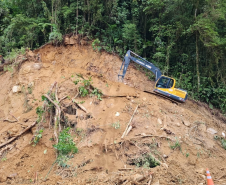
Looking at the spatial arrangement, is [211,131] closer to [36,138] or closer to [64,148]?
[64,148]

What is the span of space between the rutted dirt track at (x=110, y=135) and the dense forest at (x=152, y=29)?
178 cm

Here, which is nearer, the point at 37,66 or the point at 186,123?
the point at 186,123

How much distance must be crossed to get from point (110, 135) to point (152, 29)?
819 centimetres

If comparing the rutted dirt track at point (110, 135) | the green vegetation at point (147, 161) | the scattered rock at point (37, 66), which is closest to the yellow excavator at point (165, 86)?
the rutted dirt track at point (110, 135)

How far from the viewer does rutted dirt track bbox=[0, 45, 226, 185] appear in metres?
6.57

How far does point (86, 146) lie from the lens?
7.89 metres

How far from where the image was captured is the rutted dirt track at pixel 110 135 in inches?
259

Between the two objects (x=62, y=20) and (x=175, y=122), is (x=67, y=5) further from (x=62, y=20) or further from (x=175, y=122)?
(x=175, y=122)

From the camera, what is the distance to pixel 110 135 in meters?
8.32

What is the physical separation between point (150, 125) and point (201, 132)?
260 centimetres

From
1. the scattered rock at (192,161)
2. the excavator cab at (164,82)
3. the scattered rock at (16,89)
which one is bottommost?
the scattered rock at (192,161)

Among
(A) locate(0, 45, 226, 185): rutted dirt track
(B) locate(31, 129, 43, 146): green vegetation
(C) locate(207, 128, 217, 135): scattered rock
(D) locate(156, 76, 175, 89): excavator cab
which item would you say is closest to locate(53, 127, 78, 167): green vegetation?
(A) locate(0, 45, 226, 185): rutted dirt track

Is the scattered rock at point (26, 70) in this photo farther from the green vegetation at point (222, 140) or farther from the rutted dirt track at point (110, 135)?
the green vegetation at point (222, 140)

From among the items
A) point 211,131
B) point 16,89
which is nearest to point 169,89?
point 211,131
